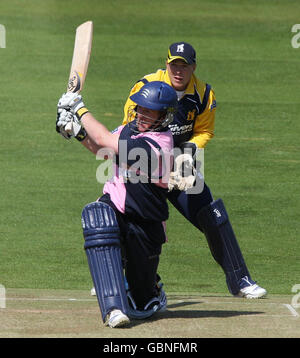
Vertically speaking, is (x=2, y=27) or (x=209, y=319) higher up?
(x=2, y=27)

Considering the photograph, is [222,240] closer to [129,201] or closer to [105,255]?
[129,201]

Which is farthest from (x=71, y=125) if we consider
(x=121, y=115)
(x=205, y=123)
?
(x=121, y=115)

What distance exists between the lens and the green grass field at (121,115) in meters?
8.77

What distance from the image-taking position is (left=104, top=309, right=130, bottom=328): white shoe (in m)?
5.24

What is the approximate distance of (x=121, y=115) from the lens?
550 inches

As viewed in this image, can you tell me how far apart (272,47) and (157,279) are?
11.9m

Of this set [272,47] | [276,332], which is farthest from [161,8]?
[276,332]

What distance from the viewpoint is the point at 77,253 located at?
891 cm

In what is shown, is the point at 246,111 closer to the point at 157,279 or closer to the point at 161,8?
the point at 161,8

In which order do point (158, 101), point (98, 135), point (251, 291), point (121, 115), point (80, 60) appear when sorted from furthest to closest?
point (121, 115)
point (251, 291)
point (80, 60)
point (158, 101)
point (98, 135)

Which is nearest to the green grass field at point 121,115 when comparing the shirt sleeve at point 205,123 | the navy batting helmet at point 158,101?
the shirt sleeve at point 205,123

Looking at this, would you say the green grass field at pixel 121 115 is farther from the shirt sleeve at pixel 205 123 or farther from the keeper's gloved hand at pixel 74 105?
the keeper's gloved hand at pixel 74 105

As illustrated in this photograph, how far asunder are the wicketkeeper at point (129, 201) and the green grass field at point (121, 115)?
219 centimetres

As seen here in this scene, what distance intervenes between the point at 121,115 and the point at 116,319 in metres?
8.92
